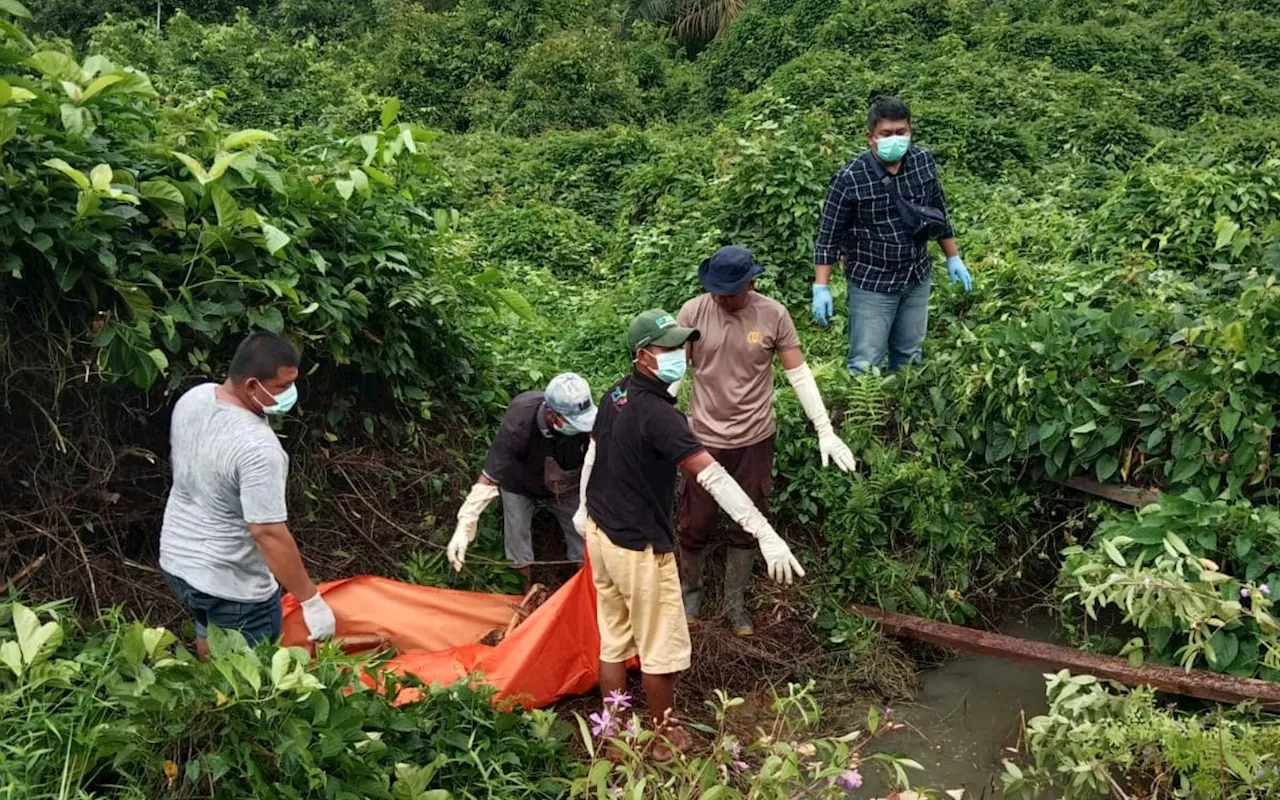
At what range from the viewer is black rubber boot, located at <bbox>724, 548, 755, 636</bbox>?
4293 mm

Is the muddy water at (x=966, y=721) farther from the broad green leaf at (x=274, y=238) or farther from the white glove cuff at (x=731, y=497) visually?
the broad green leaf at (x=274, y=238)

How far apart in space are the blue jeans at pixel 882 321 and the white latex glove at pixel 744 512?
181 centimetres

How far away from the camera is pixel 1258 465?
12.4ft

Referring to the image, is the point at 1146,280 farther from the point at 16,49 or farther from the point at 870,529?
the point at 16,49

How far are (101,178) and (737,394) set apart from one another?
2.37 meters

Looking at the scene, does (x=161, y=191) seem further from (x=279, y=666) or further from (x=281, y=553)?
(x=279, y=666)

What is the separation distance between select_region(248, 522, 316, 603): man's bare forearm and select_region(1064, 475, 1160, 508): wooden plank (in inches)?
123

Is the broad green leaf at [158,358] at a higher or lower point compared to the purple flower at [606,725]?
higher

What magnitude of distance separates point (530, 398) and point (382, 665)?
1.27 metres

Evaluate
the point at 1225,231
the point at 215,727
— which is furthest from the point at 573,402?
the point at 1225,231

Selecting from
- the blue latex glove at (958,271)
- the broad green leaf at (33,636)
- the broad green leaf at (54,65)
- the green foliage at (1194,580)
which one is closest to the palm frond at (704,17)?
the blue latex glove at (958,271)

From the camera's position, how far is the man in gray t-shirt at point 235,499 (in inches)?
123

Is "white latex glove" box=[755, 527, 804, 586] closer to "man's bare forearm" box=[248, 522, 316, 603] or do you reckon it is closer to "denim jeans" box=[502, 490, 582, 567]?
"denim jeans" box=[502, 490, 582, 567]

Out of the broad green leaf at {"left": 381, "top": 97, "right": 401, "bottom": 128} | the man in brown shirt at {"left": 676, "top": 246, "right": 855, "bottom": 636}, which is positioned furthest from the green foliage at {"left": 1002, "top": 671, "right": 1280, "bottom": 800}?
the broad green leaf at {"left": 381, "top": 97, "right": 401, "bottom": 128}
